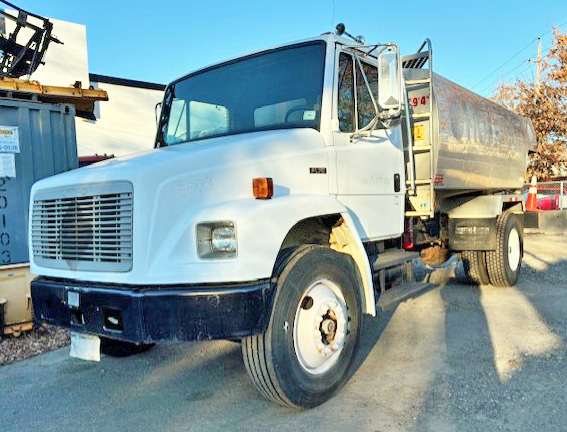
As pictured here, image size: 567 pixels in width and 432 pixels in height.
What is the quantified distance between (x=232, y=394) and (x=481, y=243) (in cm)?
448

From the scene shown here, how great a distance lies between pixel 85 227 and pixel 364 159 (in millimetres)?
2256

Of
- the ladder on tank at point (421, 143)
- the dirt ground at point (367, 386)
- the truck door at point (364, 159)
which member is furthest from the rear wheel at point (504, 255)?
the truck door at point (364, 159)

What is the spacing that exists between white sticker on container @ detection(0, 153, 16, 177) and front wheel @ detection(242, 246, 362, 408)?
13.5 feet

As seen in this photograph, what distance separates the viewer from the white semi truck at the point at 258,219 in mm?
2842

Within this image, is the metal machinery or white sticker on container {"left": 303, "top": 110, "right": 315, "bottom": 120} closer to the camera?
white sticker on container {"left": 303, "top": 110, "right": 315, "bottom": 120}

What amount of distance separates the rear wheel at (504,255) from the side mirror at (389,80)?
14.0 ft

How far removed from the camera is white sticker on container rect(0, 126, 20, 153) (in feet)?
18.6

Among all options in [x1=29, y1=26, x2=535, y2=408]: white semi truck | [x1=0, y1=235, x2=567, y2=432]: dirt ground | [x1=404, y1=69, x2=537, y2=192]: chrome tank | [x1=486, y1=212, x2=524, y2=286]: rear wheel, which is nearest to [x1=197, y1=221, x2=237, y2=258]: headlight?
[x1=29, y1=26, x2=535, y2=408]: white semi truck

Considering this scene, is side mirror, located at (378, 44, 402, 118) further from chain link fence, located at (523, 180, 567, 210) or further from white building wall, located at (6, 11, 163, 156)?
chain link fence, located at (523, 180, 567, 210)

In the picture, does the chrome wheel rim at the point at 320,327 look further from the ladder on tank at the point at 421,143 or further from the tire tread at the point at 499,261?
the tire tread at the point at 499,261

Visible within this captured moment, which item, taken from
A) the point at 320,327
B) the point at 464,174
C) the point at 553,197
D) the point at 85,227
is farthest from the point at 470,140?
the point at 553,197

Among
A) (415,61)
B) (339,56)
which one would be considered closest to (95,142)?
(415,61)

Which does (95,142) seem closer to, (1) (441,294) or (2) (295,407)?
(1) (441,294)

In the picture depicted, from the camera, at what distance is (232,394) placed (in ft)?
12.1
